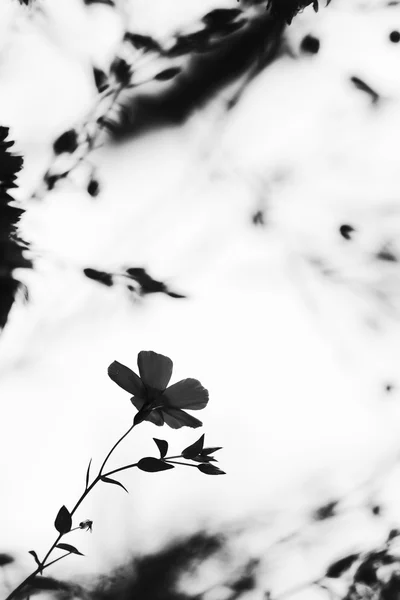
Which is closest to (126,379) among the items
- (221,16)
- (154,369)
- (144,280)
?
(154,369)

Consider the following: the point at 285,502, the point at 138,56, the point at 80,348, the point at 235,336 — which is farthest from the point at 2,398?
the point at 138,56

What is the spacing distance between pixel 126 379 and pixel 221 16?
679mm

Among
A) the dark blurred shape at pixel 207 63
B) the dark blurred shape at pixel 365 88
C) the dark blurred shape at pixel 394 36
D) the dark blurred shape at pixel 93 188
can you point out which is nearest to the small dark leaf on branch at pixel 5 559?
the dark blurred shape at pixel 93 188

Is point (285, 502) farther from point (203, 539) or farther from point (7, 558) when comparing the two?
point (7, 558)

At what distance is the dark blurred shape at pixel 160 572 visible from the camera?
0.81 m

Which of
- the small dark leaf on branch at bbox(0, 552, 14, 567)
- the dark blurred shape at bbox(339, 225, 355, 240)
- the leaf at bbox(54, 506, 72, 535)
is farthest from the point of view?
the dark blurred shape at bbox(339, 225, 355, 240)

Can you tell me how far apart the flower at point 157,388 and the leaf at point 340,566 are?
542 mm

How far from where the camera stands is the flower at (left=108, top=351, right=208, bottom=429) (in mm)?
509

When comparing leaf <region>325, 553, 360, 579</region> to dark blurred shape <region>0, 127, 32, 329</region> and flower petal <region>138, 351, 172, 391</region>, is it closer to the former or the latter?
flower petal <region>138, 351, 172, 391</region>

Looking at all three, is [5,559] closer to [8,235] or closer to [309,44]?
[8,235]

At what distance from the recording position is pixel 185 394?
0.52 meters

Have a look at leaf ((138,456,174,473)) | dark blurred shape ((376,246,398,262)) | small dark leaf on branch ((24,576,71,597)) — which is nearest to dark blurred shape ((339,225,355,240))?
dark blurred shape ((376,246,398,262))

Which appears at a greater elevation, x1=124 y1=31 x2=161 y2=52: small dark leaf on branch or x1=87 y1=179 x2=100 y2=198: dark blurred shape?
x1=124 y1=31 x2=161 y2=52: small dark leaf on branch

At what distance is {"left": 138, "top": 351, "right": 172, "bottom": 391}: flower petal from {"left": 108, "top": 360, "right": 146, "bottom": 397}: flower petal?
1 centimetres
